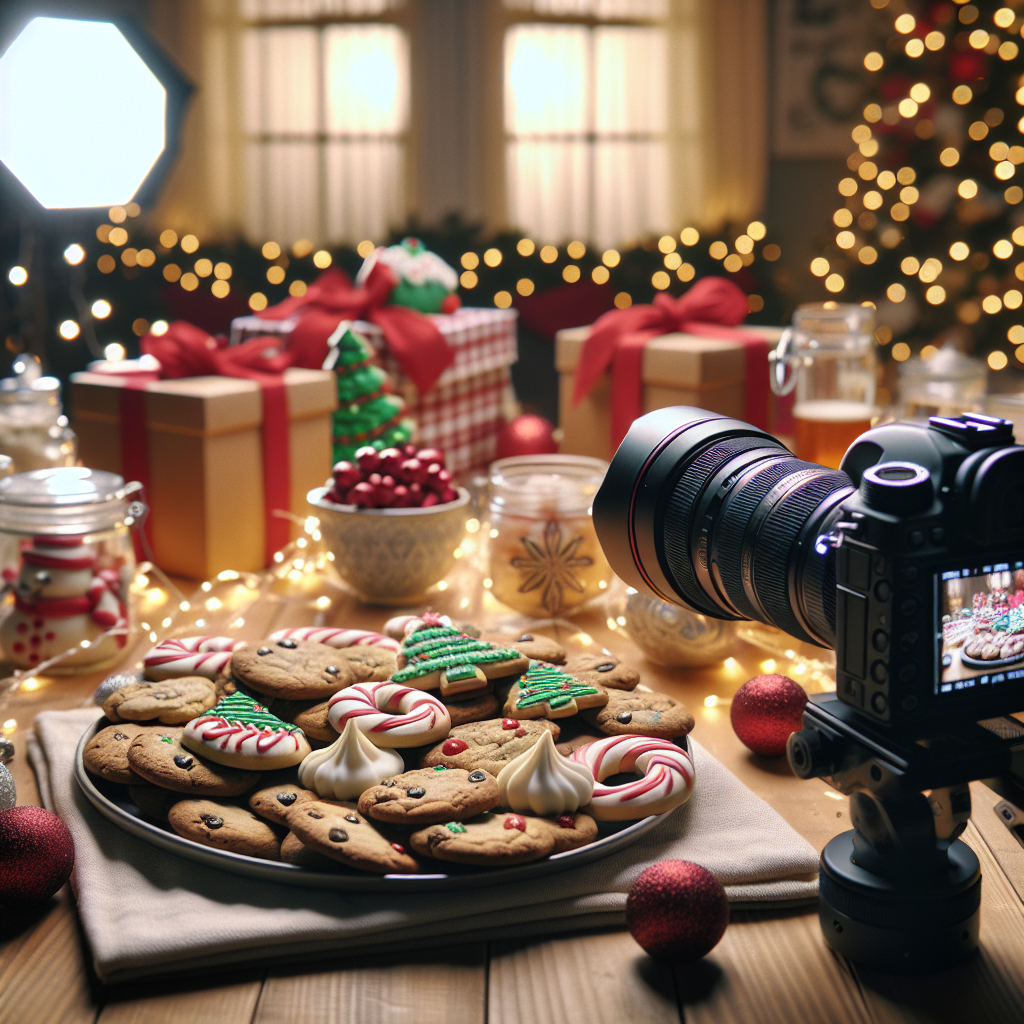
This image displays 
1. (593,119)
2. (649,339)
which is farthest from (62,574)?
(593,119)

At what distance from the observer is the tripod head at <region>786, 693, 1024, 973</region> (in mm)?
841

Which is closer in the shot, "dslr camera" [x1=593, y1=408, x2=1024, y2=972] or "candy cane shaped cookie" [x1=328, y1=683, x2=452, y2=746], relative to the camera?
"dslr camera" [x1=593, y1=408, x2=1024, y2=972]

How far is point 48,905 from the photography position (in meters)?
0.99

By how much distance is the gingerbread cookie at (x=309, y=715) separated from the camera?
1.15 metres

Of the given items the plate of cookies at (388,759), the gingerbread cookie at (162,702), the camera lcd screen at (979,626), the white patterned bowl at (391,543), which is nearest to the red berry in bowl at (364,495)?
the white patterned bowl at (391,543)

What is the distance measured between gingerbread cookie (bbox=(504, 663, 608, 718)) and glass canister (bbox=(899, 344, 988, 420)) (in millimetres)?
1382

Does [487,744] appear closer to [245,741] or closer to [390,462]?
[245,741]

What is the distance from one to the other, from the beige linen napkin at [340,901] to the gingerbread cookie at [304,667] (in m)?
0.21

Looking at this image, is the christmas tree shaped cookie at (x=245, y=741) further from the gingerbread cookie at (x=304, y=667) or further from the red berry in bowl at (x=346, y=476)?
the red berry in bowl at (x=346, y=476)

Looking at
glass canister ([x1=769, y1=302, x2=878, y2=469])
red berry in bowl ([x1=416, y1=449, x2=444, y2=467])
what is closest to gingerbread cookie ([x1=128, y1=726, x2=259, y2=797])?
red berry in bowl ([x1=416, y1=449, x2=444, y2=467])

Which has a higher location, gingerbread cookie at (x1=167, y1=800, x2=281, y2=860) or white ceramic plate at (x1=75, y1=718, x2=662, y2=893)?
gingerbread cookie at (x1=167, y1=800, x2=281, y2=860)

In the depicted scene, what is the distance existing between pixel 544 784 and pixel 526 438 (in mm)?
1729

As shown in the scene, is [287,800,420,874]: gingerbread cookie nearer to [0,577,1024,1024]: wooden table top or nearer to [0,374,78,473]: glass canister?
[0,577,1024,1024]: wooden table top

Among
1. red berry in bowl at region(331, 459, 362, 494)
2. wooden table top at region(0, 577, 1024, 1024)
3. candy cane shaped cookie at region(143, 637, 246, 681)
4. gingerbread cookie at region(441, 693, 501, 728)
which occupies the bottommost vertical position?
wooden table top at region(0, 577, 1024, 1024)
